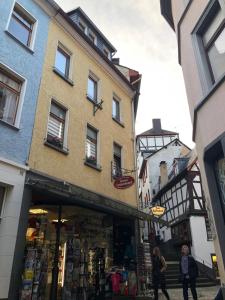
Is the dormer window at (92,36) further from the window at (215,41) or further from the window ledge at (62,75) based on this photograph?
the window at (215,41)

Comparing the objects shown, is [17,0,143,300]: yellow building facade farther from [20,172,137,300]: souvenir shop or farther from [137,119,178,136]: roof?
[137,119,178,136]: roof

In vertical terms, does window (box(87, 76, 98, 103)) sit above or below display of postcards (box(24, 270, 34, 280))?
above

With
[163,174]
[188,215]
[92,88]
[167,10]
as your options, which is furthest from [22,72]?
[163,174]

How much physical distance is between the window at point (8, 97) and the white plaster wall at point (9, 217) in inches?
58.7

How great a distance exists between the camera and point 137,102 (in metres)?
17.0

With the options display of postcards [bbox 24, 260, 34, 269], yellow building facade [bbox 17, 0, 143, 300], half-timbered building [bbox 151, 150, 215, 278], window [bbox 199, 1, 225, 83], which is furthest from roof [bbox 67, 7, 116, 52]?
display of postcards [bbox 24, 260, 34, 269]

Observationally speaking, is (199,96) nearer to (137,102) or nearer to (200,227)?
(137,102)

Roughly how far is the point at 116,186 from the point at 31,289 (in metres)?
4.67

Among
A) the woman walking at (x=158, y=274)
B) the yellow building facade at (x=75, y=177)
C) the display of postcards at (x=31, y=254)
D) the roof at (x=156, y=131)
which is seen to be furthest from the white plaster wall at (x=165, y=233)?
the display of postcards at (x=31, y=254)

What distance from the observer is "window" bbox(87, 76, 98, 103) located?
493 inches

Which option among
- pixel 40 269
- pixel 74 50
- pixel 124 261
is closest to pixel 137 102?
pixel 74 50

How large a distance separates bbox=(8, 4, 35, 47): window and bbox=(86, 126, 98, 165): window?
3926 millimetres

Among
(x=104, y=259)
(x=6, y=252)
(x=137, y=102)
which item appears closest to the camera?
(x=6, y=252)

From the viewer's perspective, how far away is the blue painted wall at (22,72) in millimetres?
7656
